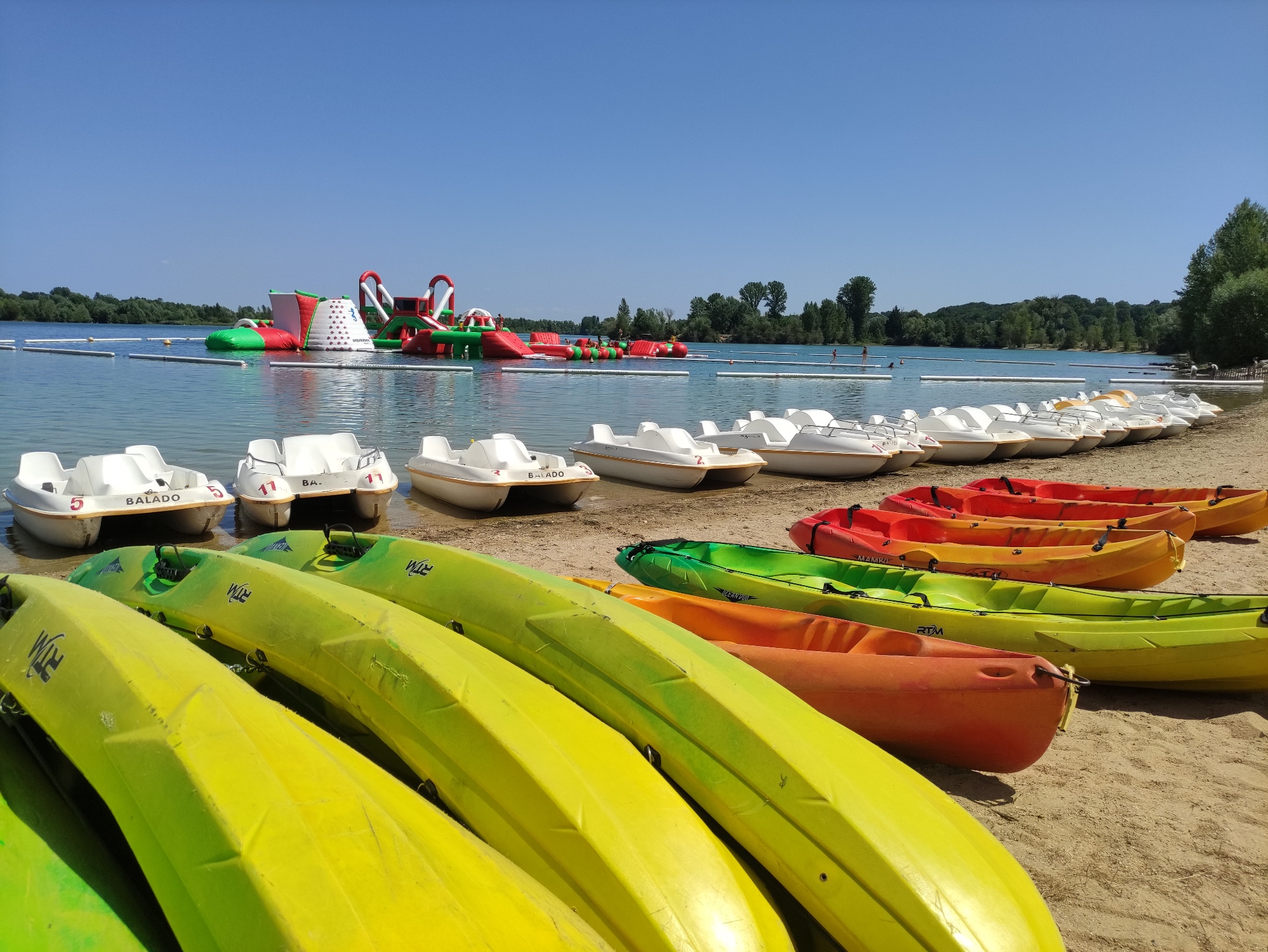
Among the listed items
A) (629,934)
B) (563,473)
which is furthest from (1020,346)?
(629,934)

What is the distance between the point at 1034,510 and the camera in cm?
863

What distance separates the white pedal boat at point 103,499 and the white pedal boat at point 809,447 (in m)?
9.23

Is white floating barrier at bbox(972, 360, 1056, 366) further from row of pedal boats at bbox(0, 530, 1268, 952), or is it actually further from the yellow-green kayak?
the yellow-green kayak

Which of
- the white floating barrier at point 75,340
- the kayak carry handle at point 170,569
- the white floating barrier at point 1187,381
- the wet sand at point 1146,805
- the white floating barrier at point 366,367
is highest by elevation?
the white floating barrier at point 75,340

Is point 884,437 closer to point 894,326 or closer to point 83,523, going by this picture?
point 83,523

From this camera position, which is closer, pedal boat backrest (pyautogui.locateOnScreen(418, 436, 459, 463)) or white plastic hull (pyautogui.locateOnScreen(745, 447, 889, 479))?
pedal boat backrest (pyautogui.locateOnScreen(418, 436, 459, 463))

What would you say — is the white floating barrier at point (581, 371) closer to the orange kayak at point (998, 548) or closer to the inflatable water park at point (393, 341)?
the inflatable water park at point (393, 341)

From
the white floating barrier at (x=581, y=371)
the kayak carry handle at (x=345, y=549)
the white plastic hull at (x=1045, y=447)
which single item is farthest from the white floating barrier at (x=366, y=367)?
the kayak carry handle at (x=345, y=549)

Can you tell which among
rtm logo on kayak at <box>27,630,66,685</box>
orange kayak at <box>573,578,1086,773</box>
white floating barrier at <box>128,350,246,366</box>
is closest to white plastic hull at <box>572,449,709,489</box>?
orange kayak at <box>573,578,1086,773</box>

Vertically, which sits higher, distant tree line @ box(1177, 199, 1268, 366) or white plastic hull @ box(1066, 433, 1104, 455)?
distant tree line @ box(1177, 199, 1268, 366)

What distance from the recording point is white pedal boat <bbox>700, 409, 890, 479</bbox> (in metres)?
14.1

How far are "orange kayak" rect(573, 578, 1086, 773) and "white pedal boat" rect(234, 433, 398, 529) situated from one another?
259 inches

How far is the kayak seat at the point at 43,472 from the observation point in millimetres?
8992

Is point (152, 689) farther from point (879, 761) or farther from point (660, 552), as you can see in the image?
point (660, 552)
